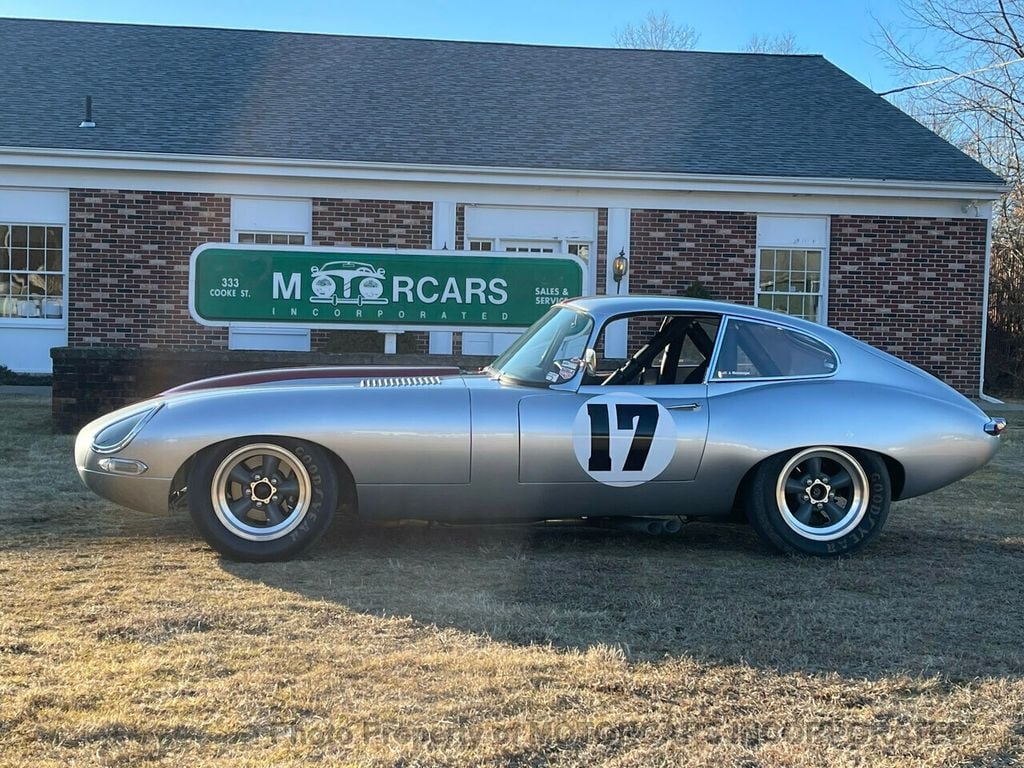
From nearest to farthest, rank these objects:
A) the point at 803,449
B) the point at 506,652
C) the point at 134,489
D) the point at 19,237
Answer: the point at 506,652, the point at 134,489, the point at 803,449, the point at 19,237

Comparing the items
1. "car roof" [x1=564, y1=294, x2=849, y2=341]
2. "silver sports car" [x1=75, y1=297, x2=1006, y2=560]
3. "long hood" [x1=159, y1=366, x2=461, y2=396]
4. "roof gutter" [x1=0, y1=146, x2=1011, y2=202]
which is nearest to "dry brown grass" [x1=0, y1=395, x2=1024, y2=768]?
"silver sports car" [x1=75, y1=297, x2=1006, y2=560]

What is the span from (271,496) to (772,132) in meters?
12.9

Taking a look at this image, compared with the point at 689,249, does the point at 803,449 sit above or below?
below

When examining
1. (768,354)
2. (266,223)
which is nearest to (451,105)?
(266,223)

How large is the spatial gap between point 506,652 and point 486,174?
1097 centimetres

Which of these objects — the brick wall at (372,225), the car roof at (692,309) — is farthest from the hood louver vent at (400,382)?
the brick wall at (372,225)

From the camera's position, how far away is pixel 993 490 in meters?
7.16

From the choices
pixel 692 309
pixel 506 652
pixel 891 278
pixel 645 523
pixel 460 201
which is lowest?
pixel 506 652

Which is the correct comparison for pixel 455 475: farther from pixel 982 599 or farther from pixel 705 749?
pixel 982 599

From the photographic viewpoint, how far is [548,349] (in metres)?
4.93

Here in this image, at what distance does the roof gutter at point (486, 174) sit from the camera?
13.1 meters

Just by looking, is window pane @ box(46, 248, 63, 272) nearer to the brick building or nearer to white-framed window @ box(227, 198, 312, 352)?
the brick building

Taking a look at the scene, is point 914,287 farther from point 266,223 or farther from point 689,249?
point 266,223

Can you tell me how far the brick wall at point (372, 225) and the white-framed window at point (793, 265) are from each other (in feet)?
16.6
